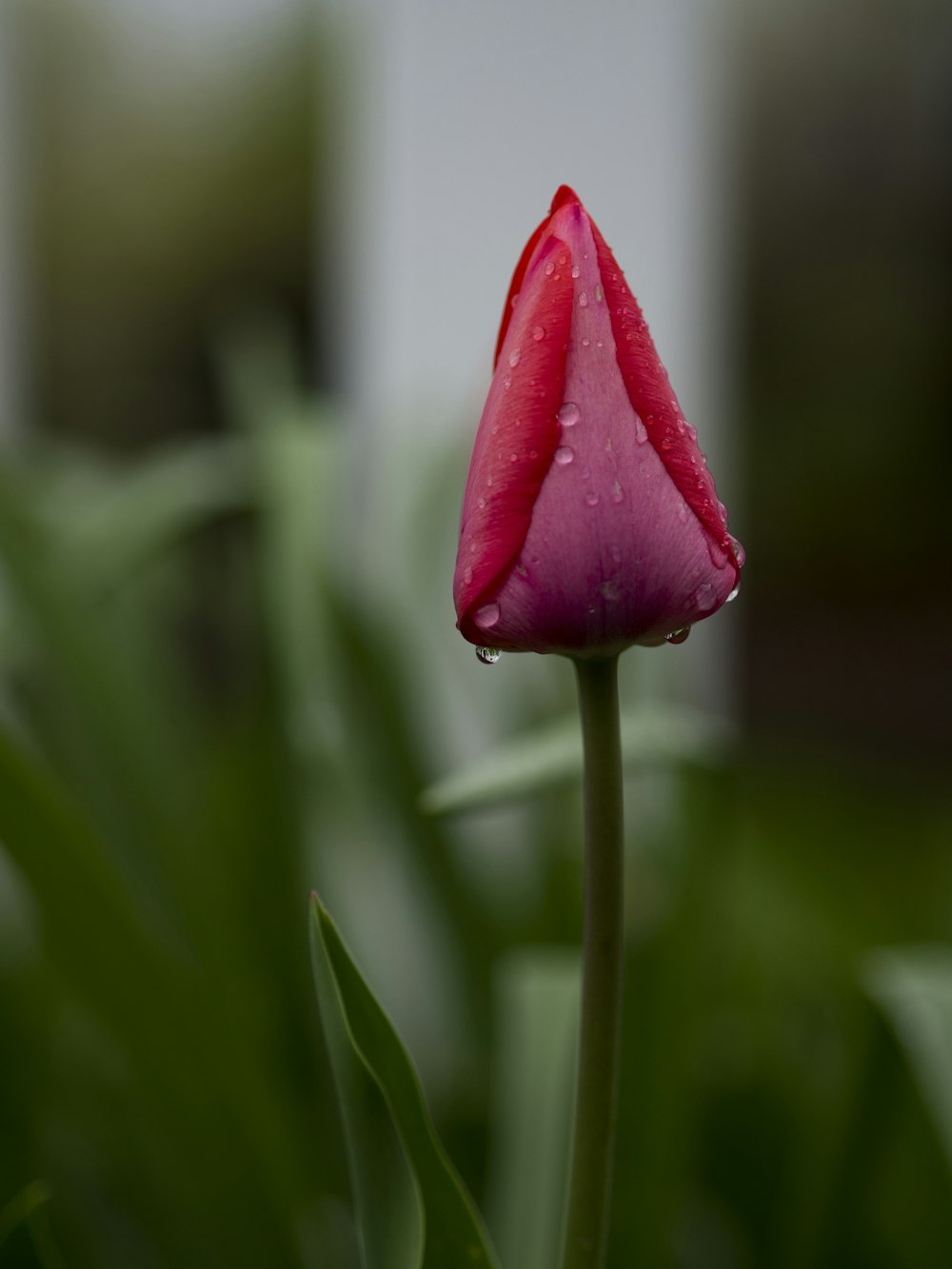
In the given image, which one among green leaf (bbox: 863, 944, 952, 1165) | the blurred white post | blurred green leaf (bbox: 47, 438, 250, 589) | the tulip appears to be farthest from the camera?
the blurred white post

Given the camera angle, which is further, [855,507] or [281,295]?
[855,507]

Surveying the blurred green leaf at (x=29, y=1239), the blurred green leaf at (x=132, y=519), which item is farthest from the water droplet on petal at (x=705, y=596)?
the blurred green leaf at (x=132, y=519)

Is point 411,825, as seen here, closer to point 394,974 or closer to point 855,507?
point 394,974

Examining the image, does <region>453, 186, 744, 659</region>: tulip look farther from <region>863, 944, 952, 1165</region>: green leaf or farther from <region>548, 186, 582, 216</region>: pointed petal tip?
<region>863, 944, 952, 1165</region>: green leaf

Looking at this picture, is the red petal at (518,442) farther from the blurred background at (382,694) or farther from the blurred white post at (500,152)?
the blurred white post at (500,152)

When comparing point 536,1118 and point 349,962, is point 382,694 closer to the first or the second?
point 536,1118

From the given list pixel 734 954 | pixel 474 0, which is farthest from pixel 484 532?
pixel 474 0

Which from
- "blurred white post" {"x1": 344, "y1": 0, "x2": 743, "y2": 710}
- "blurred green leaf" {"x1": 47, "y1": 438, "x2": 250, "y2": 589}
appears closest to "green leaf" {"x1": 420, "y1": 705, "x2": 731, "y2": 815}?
"blurred green leaf" {"x1": 47, "y1": 438, "x2": 250, "y2": 589}
